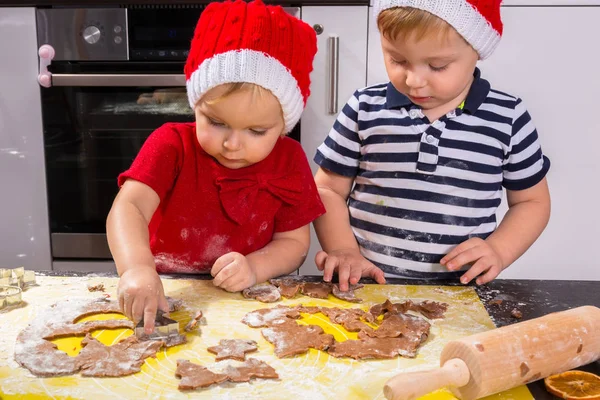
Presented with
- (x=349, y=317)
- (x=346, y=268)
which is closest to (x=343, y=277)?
(x=346, y=268)

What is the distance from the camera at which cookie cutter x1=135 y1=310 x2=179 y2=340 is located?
811 mm

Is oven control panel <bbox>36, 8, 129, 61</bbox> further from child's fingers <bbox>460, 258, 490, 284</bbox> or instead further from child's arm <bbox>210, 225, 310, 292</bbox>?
child's fingers <bbox>460, 258, 490, 284</bbox>

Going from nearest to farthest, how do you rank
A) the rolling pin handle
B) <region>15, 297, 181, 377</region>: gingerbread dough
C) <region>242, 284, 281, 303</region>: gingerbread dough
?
1. the rolling pin handle
2. <region>15, 297, 181, 377</region>: gingerbread dough
3. <region>242, 284, 281, 303</region>: gingerbread dough

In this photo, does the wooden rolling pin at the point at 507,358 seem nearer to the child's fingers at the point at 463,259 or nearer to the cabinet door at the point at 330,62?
the child's fingers at the point at 463,259

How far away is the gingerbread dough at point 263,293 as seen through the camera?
96 cm

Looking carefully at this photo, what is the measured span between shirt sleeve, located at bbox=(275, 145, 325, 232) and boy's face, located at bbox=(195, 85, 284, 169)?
0.51 feet

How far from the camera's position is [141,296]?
845 millimetres

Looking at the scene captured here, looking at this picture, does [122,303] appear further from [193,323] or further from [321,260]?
[321,260]

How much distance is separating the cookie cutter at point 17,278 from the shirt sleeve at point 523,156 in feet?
2.80

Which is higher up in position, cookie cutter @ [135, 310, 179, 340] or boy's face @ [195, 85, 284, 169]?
boy's face @ [195, 85, 284, 169]

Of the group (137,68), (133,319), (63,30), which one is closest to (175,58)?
(137,68)

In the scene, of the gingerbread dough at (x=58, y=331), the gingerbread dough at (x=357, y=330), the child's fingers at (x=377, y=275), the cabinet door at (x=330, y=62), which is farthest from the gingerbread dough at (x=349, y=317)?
the cabinet door at (x=330, y=62)

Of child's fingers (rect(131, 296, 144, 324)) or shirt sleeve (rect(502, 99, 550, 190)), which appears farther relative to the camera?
shirt sleeve (rect(502, 99, 550, 190))

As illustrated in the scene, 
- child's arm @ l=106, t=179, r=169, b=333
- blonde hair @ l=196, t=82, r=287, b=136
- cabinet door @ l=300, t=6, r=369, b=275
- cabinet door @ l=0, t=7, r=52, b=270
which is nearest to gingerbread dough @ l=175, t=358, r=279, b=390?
child's arm @ l=106, t=179, r=169, b=333
